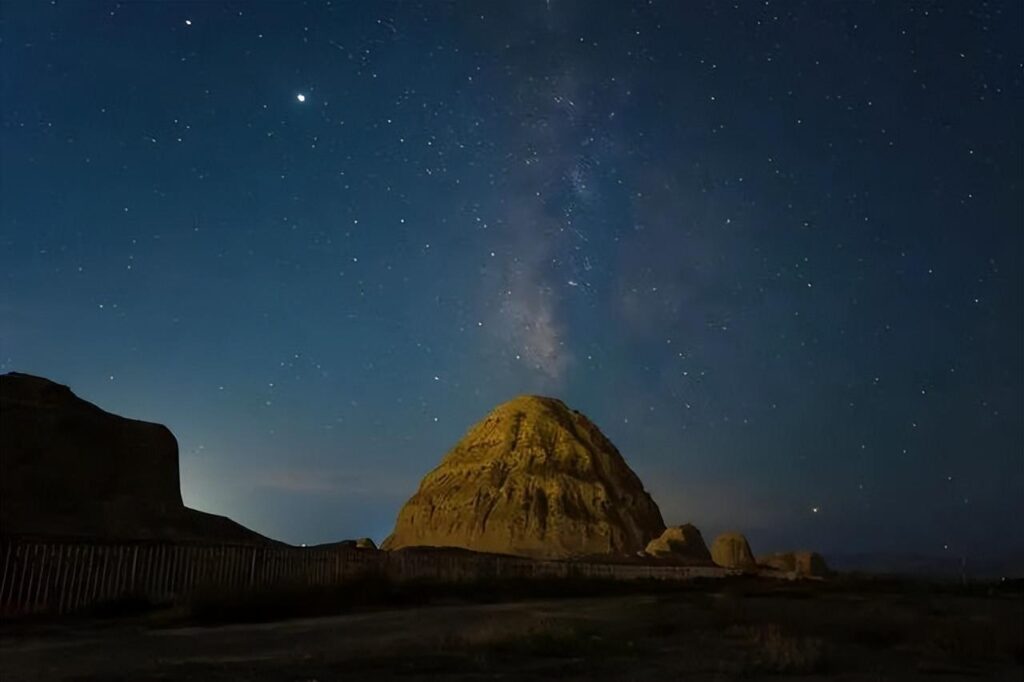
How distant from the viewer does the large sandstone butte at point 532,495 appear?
9581 centimetres

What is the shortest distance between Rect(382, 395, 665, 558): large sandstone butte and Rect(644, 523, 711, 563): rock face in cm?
320

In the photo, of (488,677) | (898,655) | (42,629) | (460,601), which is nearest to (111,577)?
(42,629)

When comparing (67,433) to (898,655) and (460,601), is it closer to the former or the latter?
(460,601)

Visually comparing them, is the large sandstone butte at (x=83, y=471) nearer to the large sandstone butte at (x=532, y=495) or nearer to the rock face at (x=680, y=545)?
the large sandstone butte at (x=532, y=495)

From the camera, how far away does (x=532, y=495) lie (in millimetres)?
100438

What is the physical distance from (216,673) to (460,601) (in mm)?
18014

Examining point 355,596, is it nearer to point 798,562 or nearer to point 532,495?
point 532,495

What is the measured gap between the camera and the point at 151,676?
10320mm

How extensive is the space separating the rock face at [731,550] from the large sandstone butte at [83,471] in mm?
64318

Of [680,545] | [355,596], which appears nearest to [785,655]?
[355,596]

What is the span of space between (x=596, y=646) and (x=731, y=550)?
95073 millimetres

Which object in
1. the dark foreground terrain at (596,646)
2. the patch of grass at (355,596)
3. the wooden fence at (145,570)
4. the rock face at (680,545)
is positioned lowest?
the dark foreground terrain at (596,646)

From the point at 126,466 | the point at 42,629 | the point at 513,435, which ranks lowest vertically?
the point at 42,629

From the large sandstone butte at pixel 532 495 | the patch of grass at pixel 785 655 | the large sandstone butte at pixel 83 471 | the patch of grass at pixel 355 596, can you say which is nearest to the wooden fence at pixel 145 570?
the patch of grass at pixel 355 596
